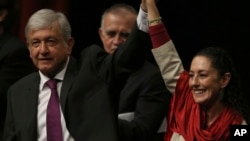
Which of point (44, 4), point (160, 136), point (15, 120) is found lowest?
point (160, 136)

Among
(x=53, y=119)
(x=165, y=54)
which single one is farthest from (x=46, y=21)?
(x=165, y=54)

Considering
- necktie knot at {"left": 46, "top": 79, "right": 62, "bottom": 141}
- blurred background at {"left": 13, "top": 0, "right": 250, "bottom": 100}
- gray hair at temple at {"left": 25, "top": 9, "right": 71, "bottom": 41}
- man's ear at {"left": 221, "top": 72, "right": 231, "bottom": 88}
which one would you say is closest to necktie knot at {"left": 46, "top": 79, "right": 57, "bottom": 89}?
necktie knot at {"left": 46, "top": 79, "right": 62, "bottom": 141}

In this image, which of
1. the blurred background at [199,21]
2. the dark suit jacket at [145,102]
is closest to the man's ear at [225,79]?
the dark suit jacket at [145,102]

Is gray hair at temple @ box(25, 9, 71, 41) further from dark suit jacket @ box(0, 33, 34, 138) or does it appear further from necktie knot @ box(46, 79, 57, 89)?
dark suit jacket @ box(0, 33, 34, 138)

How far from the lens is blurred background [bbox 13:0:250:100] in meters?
3.87

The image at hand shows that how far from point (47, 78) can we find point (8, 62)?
0.36 meters

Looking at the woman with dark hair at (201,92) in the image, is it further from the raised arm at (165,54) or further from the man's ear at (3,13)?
the man's ear at (3,13)

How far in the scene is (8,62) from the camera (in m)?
3.04

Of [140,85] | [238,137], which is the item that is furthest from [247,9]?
[238,137]

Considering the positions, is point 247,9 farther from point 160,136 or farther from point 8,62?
point 8,62

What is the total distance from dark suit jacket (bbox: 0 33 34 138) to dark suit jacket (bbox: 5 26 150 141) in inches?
13.0

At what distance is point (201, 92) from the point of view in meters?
2.79

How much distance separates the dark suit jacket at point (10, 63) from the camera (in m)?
3.02

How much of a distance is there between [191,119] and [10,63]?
806 mm
